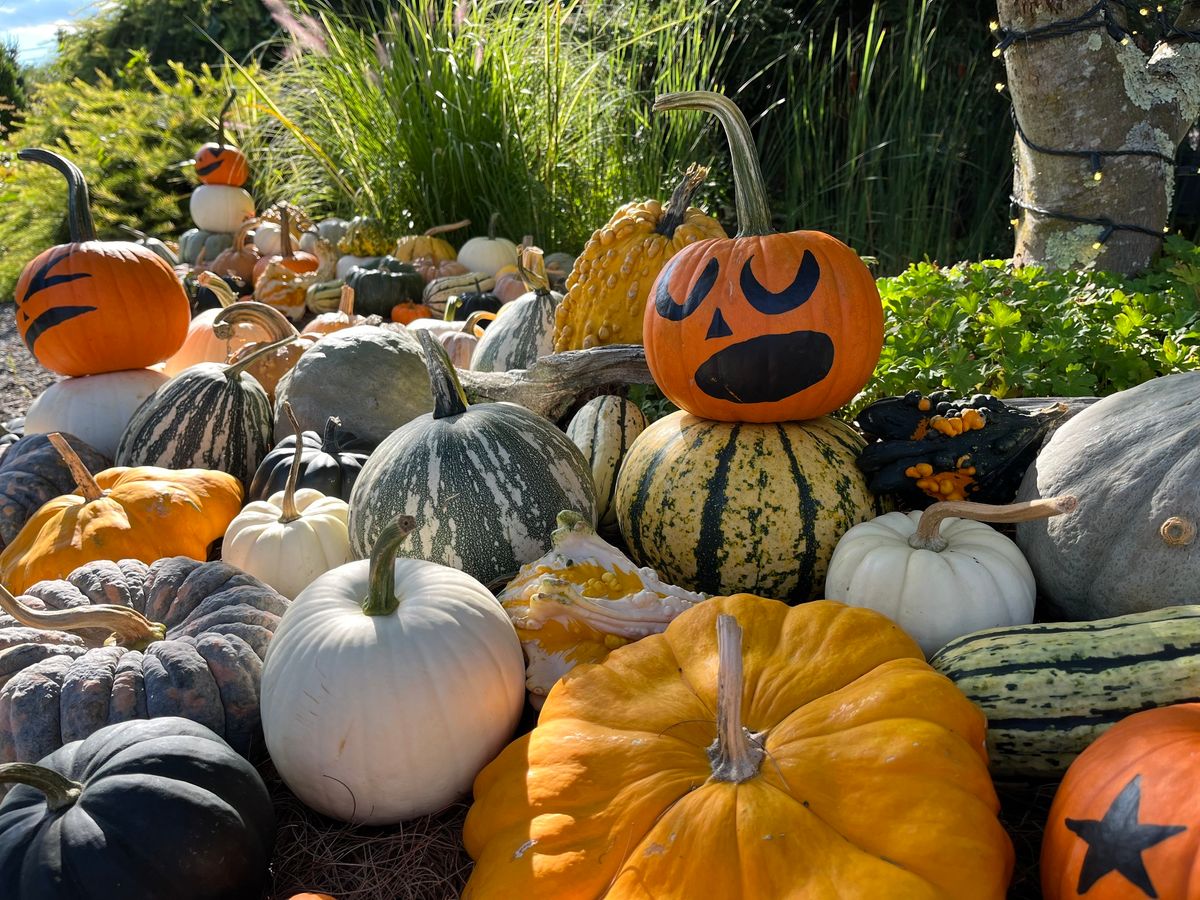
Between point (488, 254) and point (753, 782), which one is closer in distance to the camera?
point (753, 782)

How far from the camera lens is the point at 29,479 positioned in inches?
130

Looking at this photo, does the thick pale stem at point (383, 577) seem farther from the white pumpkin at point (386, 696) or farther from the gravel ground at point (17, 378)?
the gravel ground at point (17, 378)

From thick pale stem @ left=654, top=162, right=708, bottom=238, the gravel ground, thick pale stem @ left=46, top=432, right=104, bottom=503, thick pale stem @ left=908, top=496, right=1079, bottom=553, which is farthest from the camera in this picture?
the gravel ground

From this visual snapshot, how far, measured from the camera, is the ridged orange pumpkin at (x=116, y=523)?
2.83 meters

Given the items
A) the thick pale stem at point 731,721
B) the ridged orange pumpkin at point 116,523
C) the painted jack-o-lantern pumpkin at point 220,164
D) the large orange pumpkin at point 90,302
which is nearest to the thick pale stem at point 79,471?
the ridged orange pumpkin at point 116,523

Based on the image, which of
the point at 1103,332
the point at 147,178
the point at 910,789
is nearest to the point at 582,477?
the point at 910,789

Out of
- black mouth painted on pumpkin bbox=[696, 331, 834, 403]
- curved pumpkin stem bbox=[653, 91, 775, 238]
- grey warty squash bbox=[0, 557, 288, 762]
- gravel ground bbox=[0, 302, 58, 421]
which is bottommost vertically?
gravel ground bbox=[0, 302, 58, 421]

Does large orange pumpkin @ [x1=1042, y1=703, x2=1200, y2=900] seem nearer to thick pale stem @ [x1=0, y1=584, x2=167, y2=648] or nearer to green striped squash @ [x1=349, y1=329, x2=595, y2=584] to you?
green striped squash @ [x1=349, y1=329, x2=595, y2=584]

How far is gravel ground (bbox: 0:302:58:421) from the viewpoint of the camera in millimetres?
5641

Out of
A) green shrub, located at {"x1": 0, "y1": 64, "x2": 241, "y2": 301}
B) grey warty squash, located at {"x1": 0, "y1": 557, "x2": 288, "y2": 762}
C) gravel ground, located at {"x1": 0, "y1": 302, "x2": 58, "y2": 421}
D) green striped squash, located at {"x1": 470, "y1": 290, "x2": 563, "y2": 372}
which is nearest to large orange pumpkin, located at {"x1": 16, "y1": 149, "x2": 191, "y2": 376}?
green striped squash, located at {"x1": 470, "y1": 290, "x2": 563, "y2": 372}

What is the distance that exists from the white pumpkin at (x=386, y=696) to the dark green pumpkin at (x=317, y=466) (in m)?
1.25

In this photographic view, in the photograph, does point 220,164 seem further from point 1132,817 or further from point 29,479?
point 1132,817

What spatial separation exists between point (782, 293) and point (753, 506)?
572 millimetres

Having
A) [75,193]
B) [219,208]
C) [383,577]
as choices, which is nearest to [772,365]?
[383,577]
